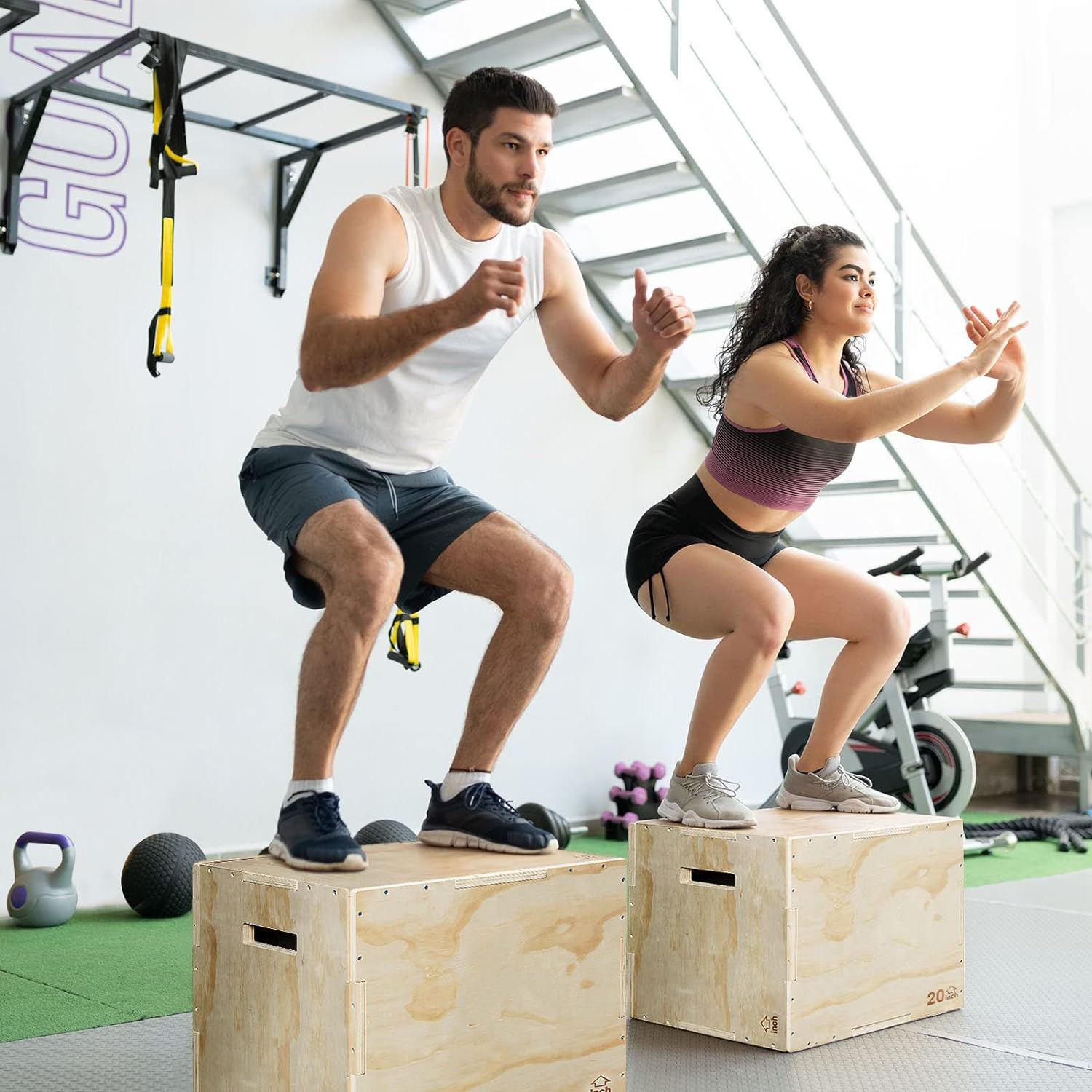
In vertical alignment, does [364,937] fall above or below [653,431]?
below

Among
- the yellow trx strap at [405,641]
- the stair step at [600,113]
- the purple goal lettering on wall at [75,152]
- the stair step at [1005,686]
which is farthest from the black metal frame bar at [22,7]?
the stair step at [1005,686]

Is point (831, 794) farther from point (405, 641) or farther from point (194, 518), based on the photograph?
point (194, 518)

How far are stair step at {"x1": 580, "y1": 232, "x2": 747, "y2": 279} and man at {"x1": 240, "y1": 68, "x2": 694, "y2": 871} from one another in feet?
7.78

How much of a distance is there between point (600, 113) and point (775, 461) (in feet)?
7.40

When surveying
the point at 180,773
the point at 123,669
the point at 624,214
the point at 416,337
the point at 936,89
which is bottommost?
the point at 180,773

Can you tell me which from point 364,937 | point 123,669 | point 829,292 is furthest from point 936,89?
point 364,937

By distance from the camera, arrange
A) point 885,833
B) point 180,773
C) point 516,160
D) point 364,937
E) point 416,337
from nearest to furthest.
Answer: point 364,937, point 416,337, point 516,160, point 885,833, point 180,773

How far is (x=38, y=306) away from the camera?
3.66 m

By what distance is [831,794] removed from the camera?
8.93ft

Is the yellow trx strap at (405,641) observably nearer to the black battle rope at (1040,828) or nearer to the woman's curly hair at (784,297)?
the woman's curly hair at (784,297)

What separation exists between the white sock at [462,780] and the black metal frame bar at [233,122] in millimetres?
1729

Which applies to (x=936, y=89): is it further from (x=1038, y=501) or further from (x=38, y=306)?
(x=38, y=306)

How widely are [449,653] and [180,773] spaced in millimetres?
1021

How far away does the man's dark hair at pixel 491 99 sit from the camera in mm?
2154
